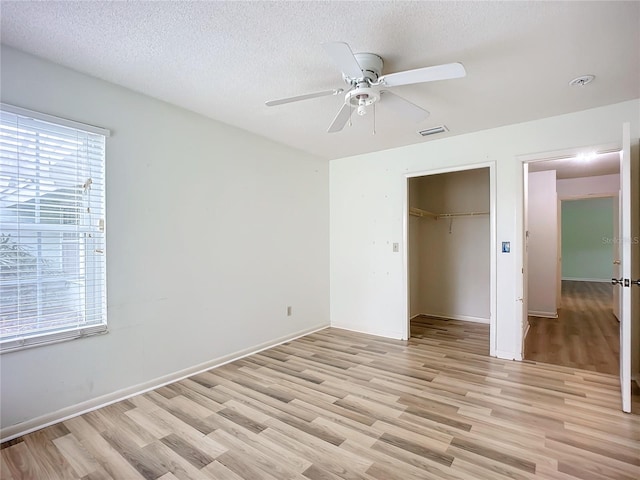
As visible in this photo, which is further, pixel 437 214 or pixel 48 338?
pixel 437 214

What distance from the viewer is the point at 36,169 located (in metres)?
2.27

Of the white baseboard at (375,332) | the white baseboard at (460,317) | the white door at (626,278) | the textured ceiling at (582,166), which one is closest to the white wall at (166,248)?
the white baseboard at (375,332)

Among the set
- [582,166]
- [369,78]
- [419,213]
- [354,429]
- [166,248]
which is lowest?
[354,429]

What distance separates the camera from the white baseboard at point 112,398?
2170 millimetres

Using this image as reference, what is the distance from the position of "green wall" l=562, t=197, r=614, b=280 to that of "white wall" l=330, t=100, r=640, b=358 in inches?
297

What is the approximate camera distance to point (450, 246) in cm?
555

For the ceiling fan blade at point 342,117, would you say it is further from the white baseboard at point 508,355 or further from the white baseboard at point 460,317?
the white baseboard at point 460,317

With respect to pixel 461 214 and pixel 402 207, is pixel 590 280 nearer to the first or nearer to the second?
pixel 461 214

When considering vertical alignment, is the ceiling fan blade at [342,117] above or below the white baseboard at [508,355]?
above

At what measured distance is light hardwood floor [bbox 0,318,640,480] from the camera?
6.07ft

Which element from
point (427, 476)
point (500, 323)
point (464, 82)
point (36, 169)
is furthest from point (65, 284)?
point (500, 323)

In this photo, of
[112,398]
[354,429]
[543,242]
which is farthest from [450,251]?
[112,398]

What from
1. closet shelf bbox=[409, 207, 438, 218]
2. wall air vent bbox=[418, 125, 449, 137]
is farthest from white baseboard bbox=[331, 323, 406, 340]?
wall air vent bbox=[418, 125, 449, 137]

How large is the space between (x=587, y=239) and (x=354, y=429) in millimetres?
10959
